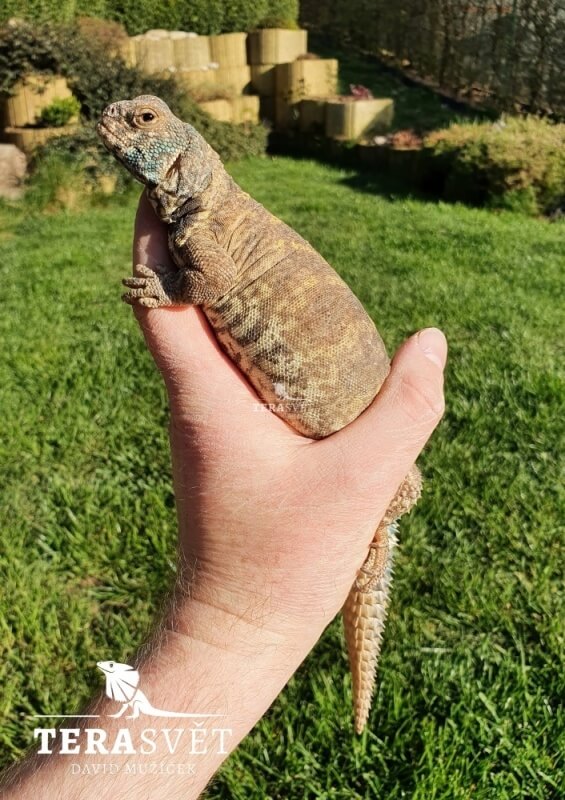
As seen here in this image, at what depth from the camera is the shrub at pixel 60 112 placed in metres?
→ 13.4

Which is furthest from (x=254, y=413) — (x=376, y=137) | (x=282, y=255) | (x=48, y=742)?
(x=376, y=137)

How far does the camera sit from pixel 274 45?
1897 centimetres

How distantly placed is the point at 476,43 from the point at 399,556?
17.4 m

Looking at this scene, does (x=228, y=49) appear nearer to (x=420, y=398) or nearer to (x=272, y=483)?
(x=420, y=398)

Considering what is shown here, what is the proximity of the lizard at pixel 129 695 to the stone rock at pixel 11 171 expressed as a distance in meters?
11.6

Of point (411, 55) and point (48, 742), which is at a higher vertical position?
point (411, 55)

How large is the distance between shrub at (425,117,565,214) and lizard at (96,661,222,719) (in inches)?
400

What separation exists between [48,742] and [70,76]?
14.1m

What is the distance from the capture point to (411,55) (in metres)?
21.3

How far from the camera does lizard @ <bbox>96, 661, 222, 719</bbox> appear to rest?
225 centimetres

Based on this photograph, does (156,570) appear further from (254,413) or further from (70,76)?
(70,76)

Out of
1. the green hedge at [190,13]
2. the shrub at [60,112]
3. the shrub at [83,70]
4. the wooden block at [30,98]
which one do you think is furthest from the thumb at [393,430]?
the green hedge at [190,13]

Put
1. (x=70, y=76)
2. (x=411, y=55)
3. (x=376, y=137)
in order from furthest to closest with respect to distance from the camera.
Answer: (x=411, y=55)
(x=376, y=137)
(x=70, y=76)

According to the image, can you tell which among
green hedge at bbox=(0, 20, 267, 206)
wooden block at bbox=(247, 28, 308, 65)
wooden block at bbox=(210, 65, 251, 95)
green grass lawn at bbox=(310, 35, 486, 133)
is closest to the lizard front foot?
green hedge at bbox=(0, 20, 267, 206)
